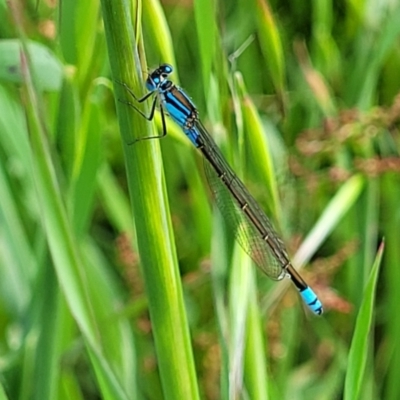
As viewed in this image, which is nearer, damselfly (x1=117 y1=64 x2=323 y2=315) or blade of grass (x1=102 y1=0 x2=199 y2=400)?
blade of grass (x1=102 y1=0 x2=199 y2=400)

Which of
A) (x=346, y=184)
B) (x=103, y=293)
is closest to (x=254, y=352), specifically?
(x=103, y=293)

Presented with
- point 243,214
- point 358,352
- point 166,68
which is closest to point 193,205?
point 243,214

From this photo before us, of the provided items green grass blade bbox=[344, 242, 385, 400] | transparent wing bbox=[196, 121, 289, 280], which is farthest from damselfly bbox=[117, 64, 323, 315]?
green grass blade bbox=[344, 242, 385, 400]

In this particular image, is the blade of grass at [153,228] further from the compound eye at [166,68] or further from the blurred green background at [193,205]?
the compound eye at [166,68]

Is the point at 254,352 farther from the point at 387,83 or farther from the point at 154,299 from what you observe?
the point at 387,83

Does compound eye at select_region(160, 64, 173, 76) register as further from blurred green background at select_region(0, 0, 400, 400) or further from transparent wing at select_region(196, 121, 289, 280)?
transparent wing at select_region(196, 121, 289, 280)

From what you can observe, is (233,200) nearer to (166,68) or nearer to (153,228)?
(166,68)
